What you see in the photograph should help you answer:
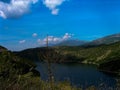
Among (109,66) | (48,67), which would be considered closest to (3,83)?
(48,67)

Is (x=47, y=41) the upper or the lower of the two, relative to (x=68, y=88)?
upper

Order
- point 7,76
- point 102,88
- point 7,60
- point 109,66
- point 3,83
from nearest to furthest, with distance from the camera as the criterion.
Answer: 1. point 3,83
2. point 7,76
3. point 7,60
4. point 102,88
5. point 109,66

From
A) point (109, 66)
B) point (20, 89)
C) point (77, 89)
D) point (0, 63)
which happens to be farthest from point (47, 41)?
point (109, 66)

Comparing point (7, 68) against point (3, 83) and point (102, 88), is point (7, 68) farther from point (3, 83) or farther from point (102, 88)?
point (102, 88)

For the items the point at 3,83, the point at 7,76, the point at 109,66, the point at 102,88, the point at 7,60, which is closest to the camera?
the point at 3,83

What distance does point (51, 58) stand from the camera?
287 inches

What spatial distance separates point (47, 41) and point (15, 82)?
234 cm

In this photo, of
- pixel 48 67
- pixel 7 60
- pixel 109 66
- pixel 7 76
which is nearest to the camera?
pixel 48 67

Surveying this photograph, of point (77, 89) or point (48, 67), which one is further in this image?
point (77, 89)

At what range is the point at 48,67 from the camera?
23.4 feet

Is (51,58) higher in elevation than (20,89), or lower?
higher

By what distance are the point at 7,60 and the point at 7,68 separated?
633mm

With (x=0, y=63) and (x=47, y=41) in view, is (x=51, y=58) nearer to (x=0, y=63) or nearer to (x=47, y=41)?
(x=47, y=41)

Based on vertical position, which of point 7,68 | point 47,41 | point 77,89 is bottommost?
point 77,89
